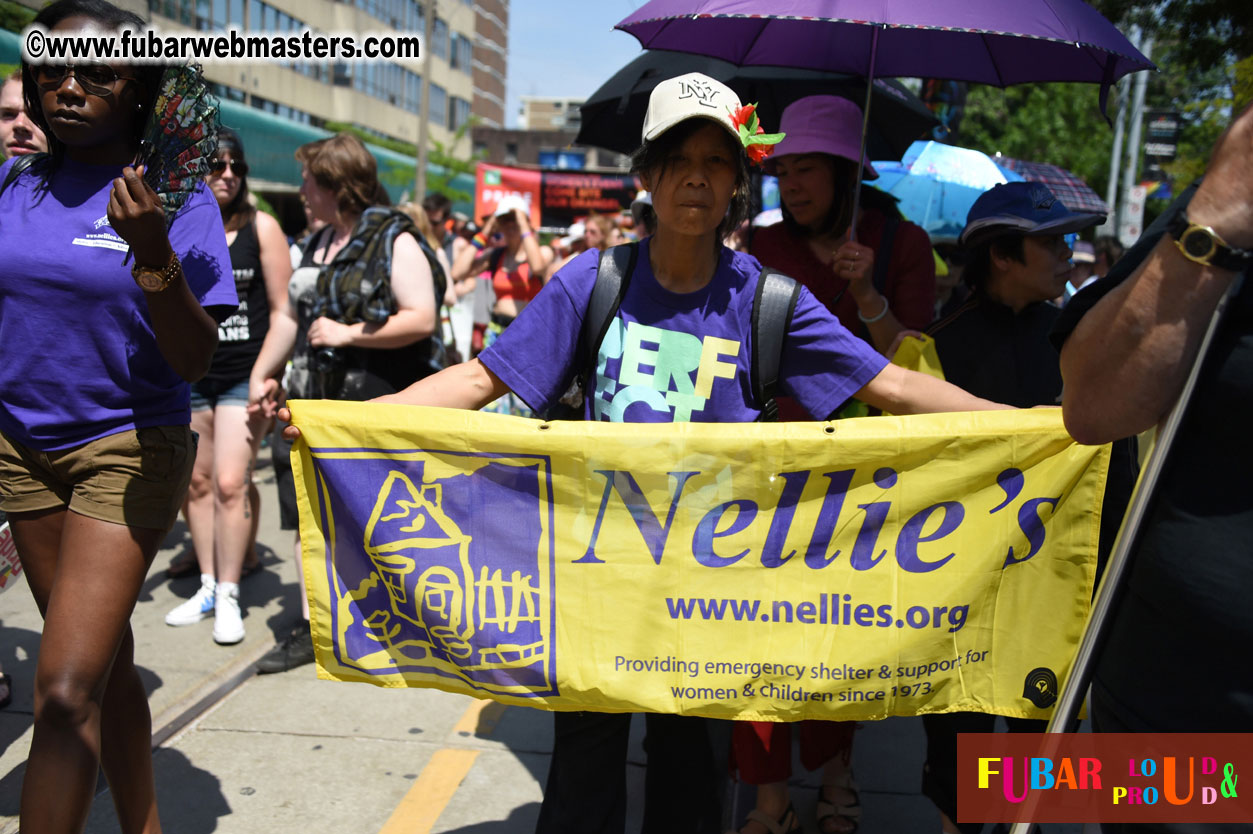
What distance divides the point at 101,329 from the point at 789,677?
6.04 feet

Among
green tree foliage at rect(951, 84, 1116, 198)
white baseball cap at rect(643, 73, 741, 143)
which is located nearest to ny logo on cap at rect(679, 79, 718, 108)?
white baseball cap at rect(643, 73, 741, 143)

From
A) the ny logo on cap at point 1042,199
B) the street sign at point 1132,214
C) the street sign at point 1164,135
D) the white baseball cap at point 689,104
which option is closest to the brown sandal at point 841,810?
the ny logo on cap at point 1042,199

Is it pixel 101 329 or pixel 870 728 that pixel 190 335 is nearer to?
pixel 101 329

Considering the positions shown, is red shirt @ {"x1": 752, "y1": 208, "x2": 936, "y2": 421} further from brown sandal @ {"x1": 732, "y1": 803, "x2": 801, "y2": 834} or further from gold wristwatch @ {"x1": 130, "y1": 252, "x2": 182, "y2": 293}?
gold wristwatch @ {"x1": 130, "y1": 252, "x2": 182, "y2": 293}

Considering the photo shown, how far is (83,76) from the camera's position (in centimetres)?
252

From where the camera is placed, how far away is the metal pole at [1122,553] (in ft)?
5.12

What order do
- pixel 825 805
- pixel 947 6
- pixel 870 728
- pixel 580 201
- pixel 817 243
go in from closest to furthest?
pixel 947 6
pixel 825 805
pixel 817 243
pixel 870 728
pixel 580 201

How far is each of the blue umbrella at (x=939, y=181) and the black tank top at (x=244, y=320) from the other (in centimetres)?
435

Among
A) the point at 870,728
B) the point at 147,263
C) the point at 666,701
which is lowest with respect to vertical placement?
the point at 870,728

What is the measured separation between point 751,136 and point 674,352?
546 mm

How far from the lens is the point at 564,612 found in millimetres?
2588

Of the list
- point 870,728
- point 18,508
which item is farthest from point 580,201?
point 18,508

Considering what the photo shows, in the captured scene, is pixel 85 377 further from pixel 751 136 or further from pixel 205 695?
pixel 205 695

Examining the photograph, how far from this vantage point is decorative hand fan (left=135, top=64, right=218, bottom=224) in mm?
2537
